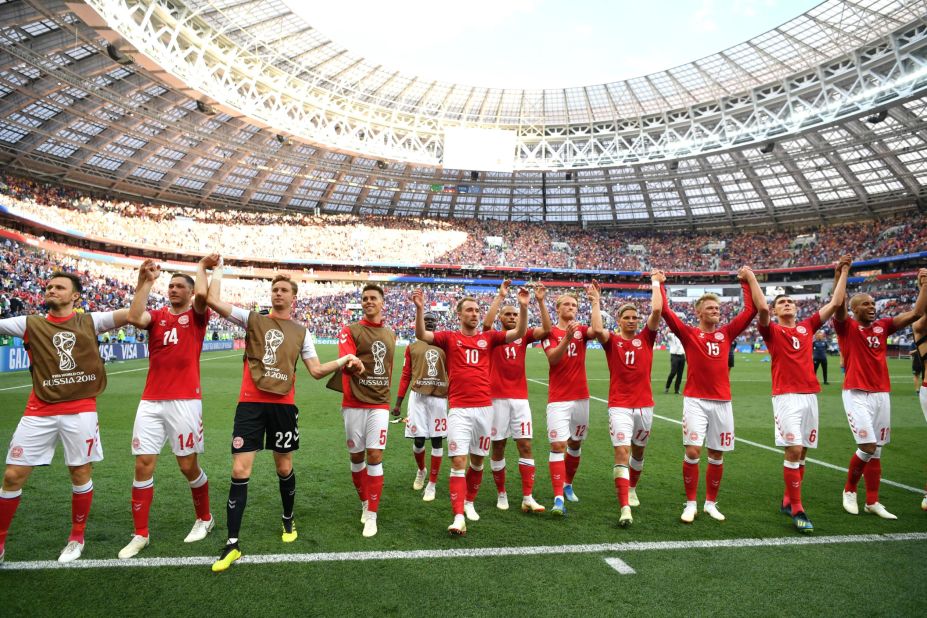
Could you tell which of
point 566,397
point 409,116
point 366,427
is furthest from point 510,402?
point 409,116

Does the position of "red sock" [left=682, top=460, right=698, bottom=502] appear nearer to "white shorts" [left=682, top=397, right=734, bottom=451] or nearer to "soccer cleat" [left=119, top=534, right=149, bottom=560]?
"white shorts" [left=682, top=397, right=734, bottom=451]

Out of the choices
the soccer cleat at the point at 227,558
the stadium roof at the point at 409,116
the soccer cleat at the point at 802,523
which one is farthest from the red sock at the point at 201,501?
the stadium roof at the point at 409,116

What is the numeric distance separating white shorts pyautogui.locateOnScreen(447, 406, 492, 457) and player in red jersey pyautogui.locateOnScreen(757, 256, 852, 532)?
10.0 feet

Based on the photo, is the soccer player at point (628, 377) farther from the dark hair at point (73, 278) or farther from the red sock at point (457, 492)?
the dark hair at point (73, 278)

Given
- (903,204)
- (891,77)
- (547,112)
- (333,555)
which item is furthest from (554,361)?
(903,204)

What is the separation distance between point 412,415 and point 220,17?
29096mm

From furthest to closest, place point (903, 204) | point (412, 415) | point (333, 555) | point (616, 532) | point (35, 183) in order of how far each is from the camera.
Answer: point (903, 204), point (35, 183), point (412, 415), point (616, 532), point (333, 555)

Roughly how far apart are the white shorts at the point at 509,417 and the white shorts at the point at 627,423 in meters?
0.92

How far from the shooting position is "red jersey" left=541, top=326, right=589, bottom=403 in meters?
5.90

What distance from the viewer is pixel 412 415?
21.4 feet

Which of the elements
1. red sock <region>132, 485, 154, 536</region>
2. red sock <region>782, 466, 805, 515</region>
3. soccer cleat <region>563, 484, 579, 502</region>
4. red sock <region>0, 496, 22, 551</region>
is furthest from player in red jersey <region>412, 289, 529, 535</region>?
red sock <region>0, 496, 22, 551</region>

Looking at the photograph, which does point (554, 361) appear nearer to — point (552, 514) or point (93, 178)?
point (552, 514)

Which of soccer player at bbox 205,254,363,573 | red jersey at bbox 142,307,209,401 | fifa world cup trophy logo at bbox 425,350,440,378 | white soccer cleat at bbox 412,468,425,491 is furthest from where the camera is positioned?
fifa world cup trophy logo at bbox 425,350,440,378

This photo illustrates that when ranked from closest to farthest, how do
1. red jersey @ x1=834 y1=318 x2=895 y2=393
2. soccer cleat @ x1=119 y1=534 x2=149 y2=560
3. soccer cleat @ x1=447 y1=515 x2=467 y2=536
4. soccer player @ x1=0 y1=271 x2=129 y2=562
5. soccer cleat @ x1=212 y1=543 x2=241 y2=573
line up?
soccer cleat @ x1=212 y1=543 x2=241 y2=573 < soccer player @ x1=0 y1=271 x2=129 y2=562 < soccer cleat @ x1=119 y1=534 x2=149 y2=560 < soccer cleat @ x1=447 y1=515 x2=467 y2=536 < red jersey @ x1=834 y1=318 x2=895 y2=393
